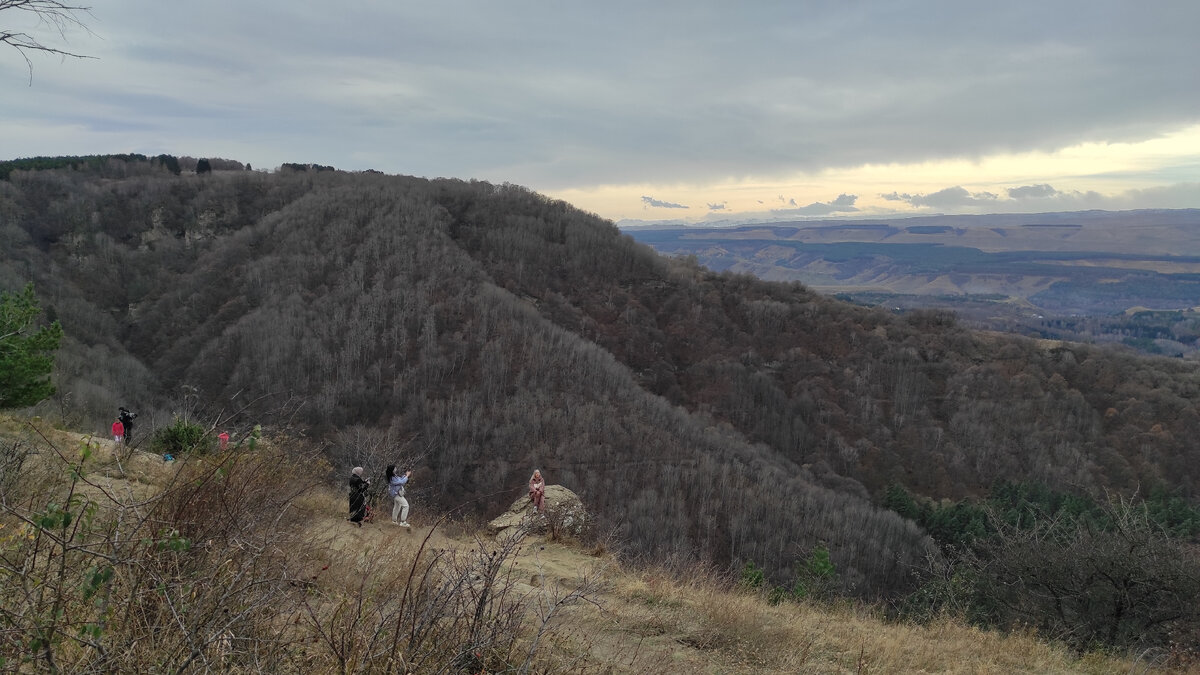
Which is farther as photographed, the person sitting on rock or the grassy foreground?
the person sitting on rock

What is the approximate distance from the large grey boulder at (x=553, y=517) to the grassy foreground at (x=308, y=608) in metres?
2.54

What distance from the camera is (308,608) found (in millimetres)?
3682

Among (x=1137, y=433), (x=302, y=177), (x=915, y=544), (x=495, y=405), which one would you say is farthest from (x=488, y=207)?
(x=1137, y=433)

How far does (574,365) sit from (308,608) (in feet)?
216

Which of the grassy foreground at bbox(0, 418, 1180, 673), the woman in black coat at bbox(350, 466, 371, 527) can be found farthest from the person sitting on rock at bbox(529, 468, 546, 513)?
the woman in black coat at bbox(350, 466, 371, 527)

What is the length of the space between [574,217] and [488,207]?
16.6 meters

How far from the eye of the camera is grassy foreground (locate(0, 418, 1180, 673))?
3.29m

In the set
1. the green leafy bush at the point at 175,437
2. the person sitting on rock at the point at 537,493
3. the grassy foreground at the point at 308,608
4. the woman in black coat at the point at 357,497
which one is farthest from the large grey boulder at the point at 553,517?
the green leafy bush at the point at 175,437

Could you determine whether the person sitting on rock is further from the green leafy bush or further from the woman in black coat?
the green leafy bush

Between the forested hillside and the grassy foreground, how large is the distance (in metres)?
38.2

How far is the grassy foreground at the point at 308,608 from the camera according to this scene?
3.29m

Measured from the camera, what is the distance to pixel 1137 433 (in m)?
74.3

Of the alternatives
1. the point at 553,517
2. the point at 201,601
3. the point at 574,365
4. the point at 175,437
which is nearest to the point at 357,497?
the point at 553,517

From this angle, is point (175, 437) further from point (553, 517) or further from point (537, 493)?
point (553, 517)
